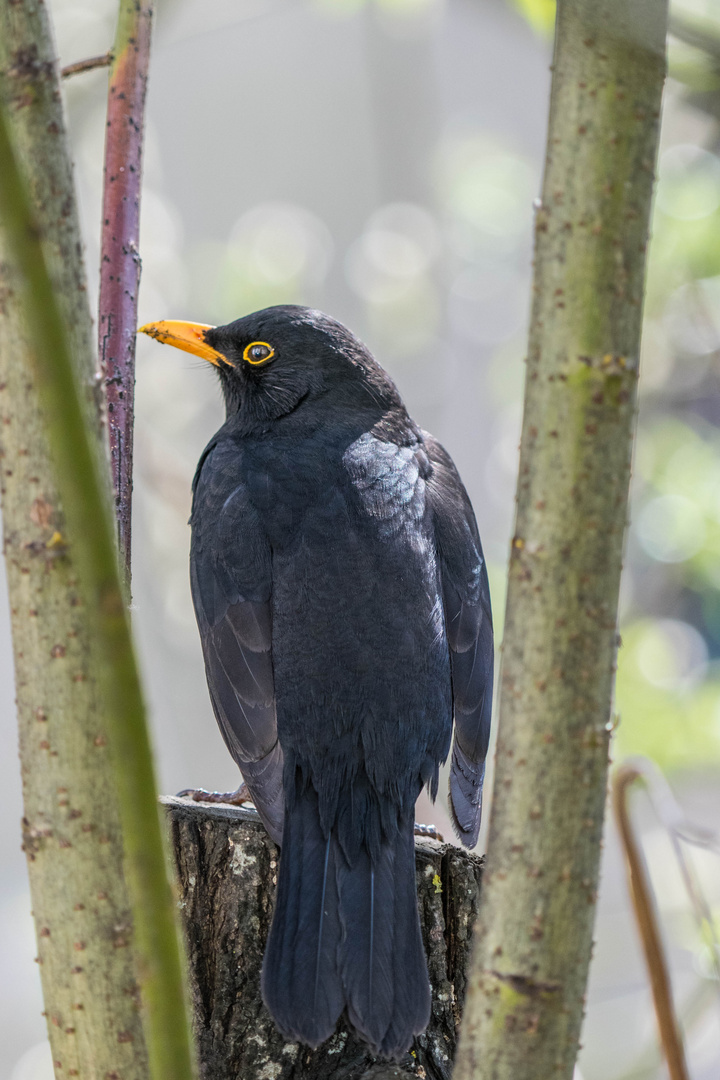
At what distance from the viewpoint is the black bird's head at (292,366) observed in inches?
119

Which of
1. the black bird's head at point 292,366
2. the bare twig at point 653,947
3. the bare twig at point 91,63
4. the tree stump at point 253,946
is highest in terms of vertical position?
the bare twig at point 91,63

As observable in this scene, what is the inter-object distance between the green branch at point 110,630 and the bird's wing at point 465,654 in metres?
1.77

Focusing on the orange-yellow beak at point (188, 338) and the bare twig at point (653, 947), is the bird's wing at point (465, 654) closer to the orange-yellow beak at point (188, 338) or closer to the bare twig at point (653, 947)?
the orange-yellow beak at point (188, 338)

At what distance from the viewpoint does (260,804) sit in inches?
92.7

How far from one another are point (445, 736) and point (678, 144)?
16.2ft

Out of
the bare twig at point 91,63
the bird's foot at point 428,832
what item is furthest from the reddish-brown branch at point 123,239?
the bird's foot at point 428,832

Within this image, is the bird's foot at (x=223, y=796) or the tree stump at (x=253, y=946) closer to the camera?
the tree stump at (x=253, y=946)

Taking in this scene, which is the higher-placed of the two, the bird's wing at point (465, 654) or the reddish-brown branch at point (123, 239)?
the reddish-brown branch at point (123, 239)

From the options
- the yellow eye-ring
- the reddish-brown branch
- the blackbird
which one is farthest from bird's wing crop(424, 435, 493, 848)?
the reddish-brown branch

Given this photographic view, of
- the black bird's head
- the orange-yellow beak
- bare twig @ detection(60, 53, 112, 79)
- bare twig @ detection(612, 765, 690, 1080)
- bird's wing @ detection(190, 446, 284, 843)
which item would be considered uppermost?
bare twig @ detection(60, 53, 112, 79)

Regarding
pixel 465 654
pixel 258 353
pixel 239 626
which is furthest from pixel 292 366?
pixel 465 654

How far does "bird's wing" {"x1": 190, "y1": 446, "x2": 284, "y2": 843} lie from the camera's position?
2414 mm

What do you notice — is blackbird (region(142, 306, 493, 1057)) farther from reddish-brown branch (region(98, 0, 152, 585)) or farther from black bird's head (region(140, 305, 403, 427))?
reddish-brown branch (region(98, 0, 152, 585))

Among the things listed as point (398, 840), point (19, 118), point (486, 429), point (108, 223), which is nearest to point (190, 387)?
point (486, 429)
